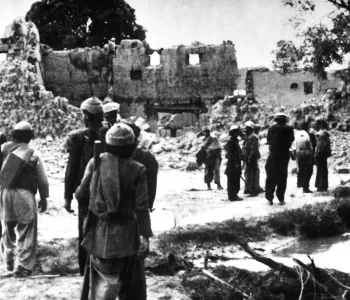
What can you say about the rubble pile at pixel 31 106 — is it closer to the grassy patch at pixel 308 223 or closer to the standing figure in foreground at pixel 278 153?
the standing figure in foreground at pixel 278 153

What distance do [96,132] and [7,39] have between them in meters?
19.8

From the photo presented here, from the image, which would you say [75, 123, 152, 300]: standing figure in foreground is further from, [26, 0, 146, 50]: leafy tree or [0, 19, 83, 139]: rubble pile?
[26, 0, 146, 50]: leafy tree

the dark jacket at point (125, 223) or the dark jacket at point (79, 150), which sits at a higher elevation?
the dark jacket at point (79, 150)

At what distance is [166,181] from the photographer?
15.8 metres

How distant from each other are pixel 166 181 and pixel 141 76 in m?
10.8

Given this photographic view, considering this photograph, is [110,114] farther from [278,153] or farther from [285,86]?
[285,86]

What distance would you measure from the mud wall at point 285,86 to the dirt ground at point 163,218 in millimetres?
13881

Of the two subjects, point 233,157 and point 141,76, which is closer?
point 233,157

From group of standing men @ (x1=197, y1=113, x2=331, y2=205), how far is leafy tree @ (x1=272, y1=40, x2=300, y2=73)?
243 centimetres

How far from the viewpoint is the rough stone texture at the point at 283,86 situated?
29.6 metres

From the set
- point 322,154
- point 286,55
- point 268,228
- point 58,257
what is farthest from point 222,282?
point 286,55

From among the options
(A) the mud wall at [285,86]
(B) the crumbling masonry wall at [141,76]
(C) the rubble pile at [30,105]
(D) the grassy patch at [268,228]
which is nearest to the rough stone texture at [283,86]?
(A) the mud wall at [285,86]

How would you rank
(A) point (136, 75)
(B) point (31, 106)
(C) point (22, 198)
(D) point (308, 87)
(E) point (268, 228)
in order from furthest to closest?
(D) point (308, 87) < (A) point (136, 75) < (B) point (31, 106) < (E) point (268, 228) < (C) point (22, 198)

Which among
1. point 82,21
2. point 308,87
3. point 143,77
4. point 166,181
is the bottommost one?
point 166,181
